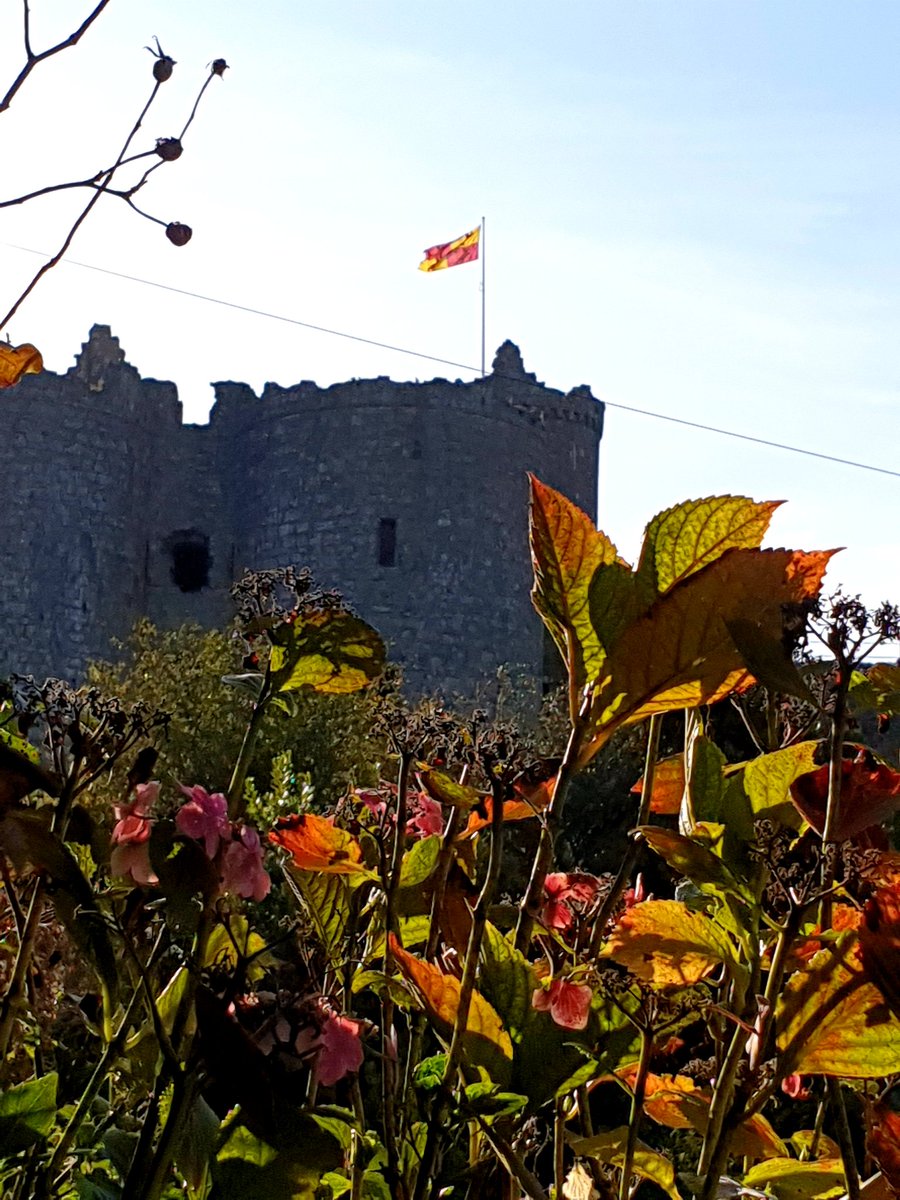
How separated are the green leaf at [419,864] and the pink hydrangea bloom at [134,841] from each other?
0.60ft

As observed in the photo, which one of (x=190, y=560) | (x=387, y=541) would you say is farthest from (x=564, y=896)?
(x=190, y=560)

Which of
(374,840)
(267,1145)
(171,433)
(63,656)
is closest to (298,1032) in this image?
(267,1145)

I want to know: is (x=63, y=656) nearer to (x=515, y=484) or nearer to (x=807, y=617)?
(x=515, y=484)

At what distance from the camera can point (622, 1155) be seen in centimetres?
82

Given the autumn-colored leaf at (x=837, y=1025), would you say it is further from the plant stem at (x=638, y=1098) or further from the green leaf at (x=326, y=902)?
the green leaf at (x=326, y=902)

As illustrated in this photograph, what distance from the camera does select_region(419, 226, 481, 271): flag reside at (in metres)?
16.4

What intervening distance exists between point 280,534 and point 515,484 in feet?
8.66

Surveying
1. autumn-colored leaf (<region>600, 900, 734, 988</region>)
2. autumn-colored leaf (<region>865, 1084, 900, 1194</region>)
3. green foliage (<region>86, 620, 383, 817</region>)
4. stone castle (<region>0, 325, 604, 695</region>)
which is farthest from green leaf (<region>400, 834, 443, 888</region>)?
stone castle (<region>0, 325, 604, 695</region>)

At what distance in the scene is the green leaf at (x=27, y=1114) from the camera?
2.55ft

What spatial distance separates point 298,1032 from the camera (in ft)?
2.35

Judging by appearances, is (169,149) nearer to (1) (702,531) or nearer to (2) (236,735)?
(1) (702,531)

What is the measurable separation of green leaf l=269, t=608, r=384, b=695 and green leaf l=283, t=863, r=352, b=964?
0.14 metres

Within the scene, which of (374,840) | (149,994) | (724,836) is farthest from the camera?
(374,840)

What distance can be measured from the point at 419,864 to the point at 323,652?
153 millimetres
